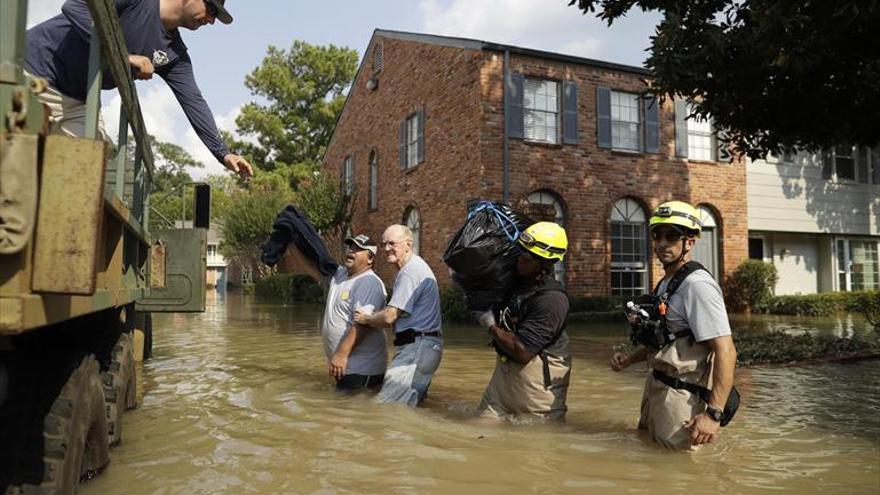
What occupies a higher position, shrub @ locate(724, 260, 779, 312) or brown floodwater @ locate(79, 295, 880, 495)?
shrub @ locate(724, 260, 779, 312)

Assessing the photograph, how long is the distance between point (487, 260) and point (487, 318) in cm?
39

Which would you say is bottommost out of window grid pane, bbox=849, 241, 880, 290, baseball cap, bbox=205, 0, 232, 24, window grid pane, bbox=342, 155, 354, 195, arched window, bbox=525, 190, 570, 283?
window grid pane, bbox=849, 241, 880, 290

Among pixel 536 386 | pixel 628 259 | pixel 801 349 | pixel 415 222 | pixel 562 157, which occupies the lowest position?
pixel 801 349

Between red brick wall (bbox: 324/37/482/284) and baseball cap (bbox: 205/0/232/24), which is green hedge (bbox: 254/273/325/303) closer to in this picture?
red brick wall (bbox: 324/37/482/284)

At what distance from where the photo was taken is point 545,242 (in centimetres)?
425

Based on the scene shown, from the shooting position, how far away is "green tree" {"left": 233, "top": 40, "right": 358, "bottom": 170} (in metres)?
41.6

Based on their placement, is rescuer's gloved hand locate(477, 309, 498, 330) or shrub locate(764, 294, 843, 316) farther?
shrub locate(764, 294, 843, 316)

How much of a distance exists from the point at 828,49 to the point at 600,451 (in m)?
6.30

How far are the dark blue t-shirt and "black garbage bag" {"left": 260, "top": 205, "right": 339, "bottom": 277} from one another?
1838mm

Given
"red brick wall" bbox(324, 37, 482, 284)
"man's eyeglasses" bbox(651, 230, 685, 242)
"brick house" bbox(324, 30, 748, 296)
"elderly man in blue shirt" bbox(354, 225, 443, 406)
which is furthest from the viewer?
"red brick wall" bbox(324, 37, 482, 284)

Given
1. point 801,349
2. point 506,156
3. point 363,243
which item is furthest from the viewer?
point 506,156

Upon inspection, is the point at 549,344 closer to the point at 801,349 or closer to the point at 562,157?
the point at 801,349

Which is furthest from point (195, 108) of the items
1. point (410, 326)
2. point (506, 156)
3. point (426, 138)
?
point (426, 138)

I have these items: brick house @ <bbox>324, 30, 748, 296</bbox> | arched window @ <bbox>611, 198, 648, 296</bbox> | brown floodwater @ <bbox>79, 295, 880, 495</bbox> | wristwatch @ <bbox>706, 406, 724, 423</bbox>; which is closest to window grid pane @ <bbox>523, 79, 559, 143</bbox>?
brick house @ <bbox>324, 30, 748, 296</bbox>
